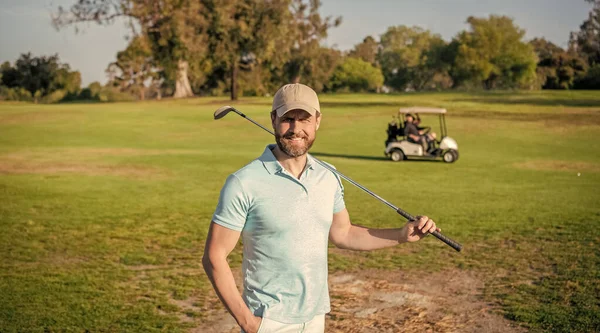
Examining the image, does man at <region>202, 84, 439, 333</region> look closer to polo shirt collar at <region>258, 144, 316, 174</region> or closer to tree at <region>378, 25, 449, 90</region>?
polo shirt collar at <region>258, 144, 316, 174</region>

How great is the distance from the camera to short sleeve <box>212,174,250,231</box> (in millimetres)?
3510

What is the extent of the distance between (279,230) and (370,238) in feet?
2.44

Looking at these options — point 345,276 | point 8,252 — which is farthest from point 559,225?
point 8,252

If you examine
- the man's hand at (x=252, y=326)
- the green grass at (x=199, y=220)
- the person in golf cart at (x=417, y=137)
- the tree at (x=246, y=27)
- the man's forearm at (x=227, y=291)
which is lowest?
the green grass at (x=199, y=220)

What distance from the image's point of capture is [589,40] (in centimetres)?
9969

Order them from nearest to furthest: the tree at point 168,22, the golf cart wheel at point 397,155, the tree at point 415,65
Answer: the golf cart wheel at point 397,155 → the tree at point 168,22 → the tree at point 415,65

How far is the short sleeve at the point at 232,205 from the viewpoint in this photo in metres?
3.51

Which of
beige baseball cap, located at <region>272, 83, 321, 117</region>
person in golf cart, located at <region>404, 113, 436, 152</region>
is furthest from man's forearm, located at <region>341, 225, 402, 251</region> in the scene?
person in golf cart, located at <region>404, 113, 436, 152</region>

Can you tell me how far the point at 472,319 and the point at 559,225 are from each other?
589cm

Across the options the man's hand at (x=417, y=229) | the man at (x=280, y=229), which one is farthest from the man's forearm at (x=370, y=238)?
the man at (x=280, y=229)

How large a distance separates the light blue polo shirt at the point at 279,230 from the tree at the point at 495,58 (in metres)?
85.7

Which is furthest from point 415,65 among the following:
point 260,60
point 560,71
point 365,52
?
point 260,60

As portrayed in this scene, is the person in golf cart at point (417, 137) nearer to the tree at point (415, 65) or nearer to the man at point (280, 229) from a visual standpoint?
the man at point (280, 229)

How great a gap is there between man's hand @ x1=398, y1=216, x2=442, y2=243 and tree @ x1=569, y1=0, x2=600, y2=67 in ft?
280
